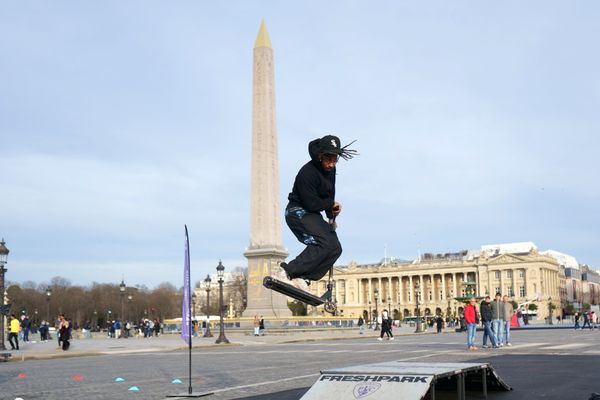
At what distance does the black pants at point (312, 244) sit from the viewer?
7.87 metres

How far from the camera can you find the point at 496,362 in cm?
1809

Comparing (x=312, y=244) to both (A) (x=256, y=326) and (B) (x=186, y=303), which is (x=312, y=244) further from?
(A) (x=256, y=326)

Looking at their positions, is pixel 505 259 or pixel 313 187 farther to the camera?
pixel 505 259

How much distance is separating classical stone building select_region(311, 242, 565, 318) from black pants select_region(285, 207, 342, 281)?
15379 centimetres

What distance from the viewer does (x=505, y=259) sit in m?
169

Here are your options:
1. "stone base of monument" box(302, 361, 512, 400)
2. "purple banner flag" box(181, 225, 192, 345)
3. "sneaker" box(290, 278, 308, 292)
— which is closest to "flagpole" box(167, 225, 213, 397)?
"purple banner flag" box(181, 225, 192, 345)

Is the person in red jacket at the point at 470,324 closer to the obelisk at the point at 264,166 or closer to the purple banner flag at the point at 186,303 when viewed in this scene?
the purple banner flag at the point at 186,303

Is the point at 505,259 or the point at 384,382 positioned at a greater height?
the point at 505,259

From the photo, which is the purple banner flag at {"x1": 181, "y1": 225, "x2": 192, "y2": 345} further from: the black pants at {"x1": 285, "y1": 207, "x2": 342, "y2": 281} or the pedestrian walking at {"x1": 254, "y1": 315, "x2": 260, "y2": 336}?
the pedestrian walking at {"x1": 254, "y1": 315, "x2": 260, "y2": 336}

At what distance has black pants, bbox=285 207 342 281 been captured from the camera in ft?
25.8

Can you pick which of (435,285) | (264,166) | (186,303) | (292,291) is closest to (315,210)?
(292,291)

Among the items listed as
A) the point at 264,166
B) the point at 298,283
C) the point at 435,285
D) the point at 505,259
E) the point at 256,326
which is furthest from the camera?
the point at 435,285

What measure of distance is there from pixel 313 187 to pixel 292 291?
3.88ft

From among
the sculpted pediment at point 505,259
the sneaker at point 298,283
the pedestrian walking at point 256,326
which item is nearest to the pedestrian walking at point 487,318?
the sneaker at point 298,283
